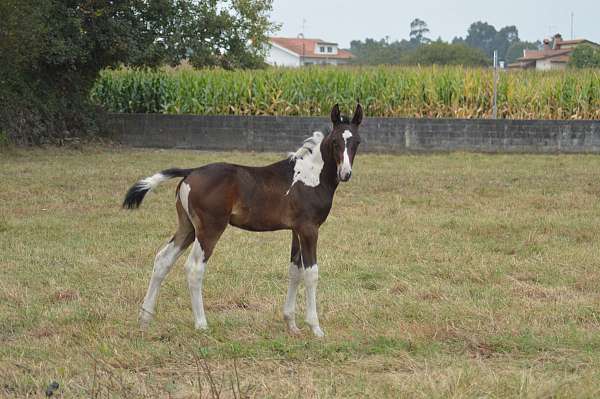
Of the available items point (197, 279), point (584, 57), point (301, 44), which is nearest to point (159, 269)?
point (197, 279)

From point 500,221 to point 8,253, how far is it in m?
6.36

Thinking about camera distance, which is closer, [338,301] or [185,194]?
[185,194]

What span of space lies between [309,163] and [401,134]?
16583 millimetres

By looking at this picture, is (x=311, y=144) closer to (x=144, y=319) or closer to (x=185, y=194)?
(x=185, y=194)

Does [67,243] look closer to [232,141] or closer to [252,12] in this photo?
[232,141]

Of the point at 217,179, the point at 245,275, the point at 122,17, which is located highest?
the point at 122,17

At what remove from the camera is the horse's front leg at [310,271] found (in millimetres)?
7215

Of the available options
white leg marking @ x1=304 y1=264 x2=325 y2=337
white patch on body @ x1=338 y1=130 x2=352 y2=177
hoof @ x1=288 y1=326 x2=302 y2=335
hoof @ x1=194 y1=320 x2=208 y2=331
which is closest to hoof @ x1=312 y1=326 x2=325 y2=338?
white leg marking @ x1=304 y1=264 x2=325 y2=337

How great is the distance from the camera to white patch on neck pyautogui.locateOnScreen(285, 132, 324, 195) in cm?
749

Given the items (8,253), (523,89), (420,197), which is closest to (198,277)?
(8,253)

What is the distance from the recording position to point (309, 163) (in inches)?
298

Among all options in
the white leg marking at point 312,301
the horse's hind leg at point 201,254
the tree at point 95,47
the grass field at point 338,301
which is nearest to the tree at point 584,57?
the tree at point 95,47

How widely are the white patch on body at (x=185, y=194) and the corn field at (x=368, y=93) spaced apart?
1923 centimetres

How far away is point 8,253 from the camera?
1029 cm
